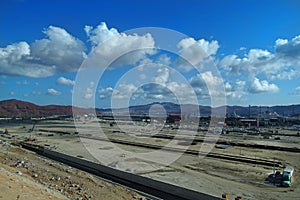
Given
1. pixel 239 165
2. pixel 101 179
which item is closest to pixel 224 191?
pixel 101 179

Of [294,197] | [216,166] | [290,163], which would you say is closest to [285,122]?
[290,163]

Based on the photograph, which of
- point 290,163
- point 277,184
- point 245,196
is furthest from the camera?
point 290,163

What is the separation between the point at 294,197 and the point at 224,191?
15.2ft

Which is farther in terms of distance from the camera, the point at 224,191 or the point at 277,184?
the point at 277,184

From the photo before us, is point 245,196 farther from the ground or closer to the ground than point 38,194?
closer to the ground

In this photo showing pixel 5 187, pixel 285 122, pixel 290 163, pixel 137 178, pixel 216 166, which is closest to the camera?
pixel 5 187

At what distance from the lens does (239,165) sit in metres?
30.5

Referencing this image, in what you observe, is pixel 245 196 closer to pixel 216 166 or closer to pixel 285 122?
pixel 216 166

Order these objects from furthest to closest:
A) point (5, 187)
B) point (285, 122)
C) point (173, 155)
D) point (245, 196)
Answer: point (285, 122) < point (173, 155) < point (245, 196) < point (5, 187)

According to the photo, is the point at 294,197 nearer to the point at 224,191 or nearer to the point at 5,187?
the point at 224,191

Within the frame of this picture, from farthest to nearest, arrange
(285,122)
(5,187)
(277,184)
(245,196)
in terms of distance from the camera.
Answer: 1. (285,122)
2. (277,184)
3. (245,196)
4. (5,187)

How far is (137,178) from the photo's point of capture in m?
20.9

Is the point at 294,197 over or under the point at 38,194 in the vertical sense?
under

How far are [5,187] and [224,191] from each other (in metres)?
14.2
